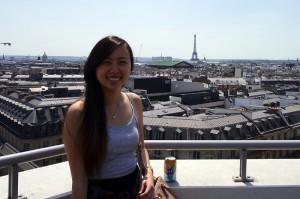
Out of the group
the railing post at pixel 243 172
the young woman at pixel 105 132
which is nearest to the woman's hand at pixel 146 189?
the young woman at pixel 105 132

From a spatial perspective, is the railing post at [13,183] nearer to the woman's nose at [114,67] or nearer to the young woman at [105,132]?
the young woman at [105,132]

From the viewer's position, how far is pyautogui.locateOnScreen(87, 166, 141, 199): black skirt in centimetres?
Answer: 230

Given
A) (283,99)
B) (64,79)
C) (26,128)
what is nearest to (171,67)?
(64,79)

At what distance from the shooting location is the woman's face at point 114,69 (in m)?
2.34

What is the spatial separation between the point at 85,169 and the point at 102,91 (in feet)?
1.33

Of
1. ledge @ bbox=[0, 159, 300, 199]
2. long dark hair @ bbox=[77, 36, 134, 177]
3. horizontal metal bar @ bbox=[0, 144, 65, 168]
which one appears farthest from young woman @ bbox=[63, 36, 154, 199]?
ledge @ bbox=[0, 159, 300, 199]

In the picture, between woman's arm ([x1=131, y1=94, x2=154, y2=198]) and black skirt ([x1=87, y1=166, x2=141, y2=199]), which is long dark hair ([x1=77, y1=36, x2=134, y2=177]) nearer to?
black skirt ([x1=87, y1=166, x2=141, y2=199])

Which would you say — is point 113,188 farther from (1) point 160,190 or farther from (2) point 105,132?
(1) point 160,190

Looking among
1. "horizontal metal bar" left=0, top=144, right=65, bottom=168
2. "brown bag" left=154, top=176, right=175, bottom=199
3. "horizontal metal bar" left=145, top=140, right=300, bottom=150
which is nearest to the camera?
"horizontal metal bar" left=0, top=144, right=65, bottom=168

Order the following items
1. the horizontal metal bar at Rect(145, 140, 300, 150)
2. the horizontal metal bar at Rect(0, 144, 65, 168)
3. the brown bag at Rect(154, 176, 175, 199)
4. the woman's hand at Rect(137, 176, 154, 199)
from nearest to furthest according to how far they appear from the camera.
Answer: the woman's hand at Rect(137, 176, 154, 199), the horizontal metal bar at Rect(0, 144, 65, 168), the brown bag at Rect(154, 176, 175, 199), the horizontal metal bar at Rect(145, 140, 300, 150)

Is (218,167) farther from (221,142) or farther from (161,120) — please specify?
(161,120)

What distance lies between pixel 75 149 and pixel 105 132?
0.17 meters

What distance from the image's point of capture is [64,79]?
7750 cm

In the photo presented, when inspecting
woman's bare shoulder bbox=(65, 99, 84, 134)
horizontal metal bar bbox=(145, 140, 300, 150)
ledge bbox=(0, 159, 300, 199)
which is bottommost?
ledge bbox=(0, 159, 300, 199)
